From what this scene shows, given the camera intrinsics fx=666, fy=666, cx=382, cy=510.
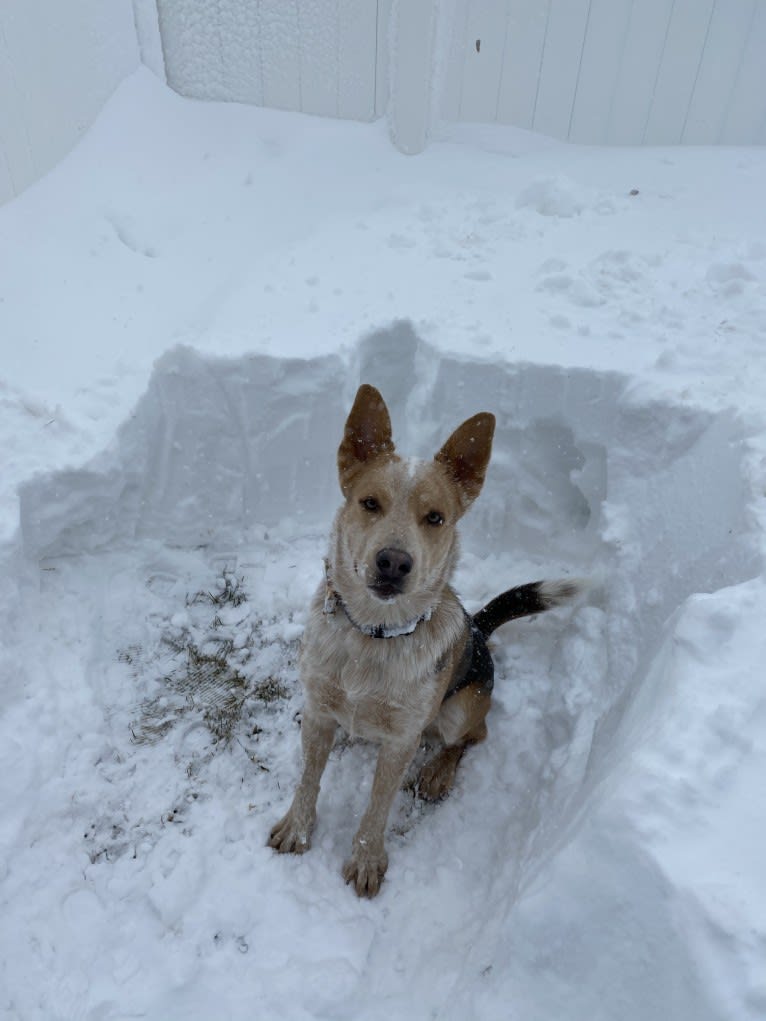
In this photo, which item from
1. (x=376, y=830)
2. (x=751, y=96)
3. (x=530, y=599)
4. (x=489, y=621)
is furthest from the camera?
(x=751, y=96)

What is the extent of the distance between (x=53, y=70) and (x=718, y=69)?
18.1 feet

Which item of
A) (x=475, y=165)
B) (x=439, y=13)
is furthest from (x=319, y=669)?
(x=439, y=13)

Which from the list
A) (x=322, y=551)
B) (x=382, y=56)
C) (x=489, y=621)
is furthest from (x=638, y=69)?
(x=489, y=621)

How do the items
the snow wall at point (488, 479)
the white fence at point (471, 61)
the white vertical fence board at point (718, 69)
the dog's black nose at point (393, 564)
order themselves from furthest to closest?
the white vertical fence board at point (718, 69), the white fence at point (471, 61), the snow wall at point (488, 479), the dog's black nose at point (393, 564)

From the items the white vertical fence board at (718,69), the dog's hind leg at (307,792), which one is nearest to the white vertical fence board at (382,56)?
the white vertical fence board at (718,69)

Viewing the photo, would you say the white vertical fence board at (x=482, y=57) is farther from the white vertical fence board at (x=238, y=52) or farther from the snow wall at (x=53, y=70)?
the snow wall at (x=53, y=70)

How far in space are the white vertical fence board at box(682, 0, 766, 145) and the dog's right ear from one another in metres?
5.58

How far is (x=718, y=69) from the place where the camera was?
19.5 feet

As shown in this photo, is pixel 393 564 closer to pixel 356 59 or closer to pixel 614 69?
pixel 356 59

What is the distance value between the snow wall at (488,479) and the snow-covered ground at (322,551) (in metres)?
0.02

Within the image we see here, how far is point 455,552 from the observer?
Answer: 284 cm

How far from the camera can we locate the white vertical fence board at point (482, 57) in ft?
19.0

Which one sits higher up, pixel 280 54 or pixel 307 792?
pixel 280 54

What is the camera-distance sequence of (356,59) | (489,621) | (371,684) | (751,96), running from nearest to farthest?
(371,684) → (489,621) → (356,59) → (751,96)
